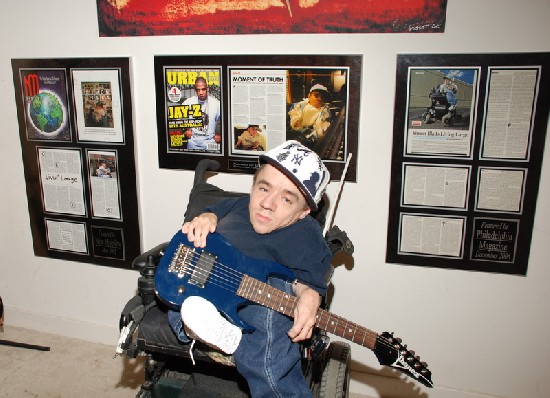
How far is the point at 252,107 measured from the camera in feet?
7.49

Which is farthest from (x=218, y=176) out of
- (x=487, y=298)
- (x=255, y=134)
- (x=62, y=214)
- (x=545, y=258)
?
(x=545, y=258)

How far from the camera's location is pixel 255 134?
2312 mm

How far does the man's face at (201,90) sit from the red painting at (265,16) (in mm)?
252

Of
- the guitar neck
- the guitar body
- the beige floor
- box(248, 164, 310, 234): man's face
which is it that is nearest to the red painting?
box(248, 164, 310, 234): man's face

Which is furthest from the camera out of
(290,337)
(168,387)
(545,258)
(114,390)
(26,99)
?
(26,99)

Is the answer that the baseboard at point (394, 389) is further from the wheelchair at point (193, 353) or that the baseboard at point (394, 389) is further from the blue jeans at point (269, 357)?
the blue jeans at point (269, 357)

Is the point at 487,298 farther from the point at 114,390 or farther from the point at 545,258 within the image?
the point at 114,390

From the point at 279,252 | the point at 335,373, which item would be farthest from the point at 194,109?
the point at 335,373

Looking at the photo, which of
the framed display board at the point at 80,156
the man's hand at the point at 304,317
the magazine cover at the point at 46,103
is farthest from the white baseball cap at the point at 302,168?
the magazine cover at the point at 46,103

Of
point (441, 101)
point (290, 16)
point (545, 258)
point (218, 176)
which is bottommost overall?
point (545, 258)

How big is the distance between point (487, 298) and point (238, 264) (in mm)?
1340

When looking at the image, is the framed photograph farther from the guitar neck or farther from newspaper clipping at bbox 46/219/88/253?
the guitar neck

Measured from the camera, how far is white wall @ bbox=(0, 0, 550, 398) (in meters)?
2.01

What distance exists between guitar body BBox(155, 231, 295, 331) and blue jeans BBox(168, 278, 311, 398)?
53mm
